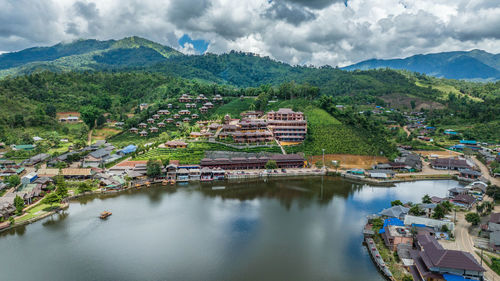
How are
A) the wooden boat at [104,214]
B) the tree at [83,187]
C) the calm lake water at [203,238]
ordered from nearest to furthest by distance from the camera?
the calm lake water at [203,238] → the wooden boat at [104,214] → the tree at [83,187]

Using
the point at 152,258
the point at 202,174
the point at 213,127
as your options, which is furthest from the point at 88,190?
the point at 213,127

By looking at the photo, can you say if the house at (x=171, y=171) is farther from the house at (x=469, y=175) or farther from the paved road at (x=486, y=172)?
the paved road at (x=486, y=172)

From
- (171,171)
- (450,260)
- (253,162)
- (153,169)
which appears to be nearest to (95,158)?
(153,169)

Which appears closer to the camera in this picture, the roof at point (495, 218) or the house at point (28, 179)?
the roof at point (495, 218)

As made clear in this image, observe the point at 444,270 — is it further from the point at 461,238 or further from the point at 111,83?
the point at 111,83

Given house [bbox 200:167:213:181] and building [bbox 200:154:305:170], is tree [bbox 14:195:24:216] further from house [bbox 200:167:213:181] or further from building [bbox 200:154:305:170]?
building [bbox 200:154:305:170]

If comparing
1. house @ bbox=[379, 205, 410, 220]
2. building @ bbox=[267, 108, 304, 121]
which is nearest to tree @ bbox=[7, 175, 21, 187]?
house @ bbox=[379, 205, 410, 220]

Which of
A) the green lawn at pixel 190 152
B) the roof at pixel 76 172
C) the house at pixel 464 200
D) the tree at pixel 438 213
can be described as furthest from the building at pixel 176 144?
the house at pixel 464 200
